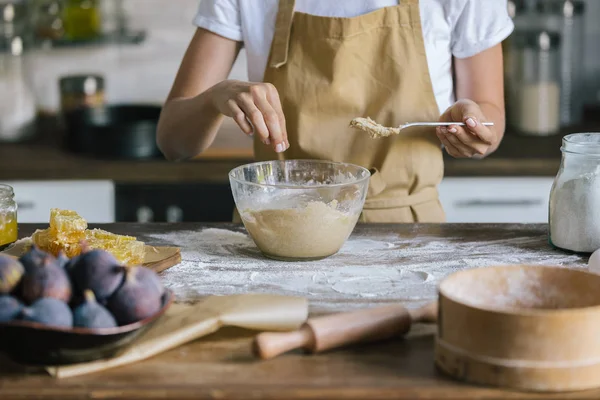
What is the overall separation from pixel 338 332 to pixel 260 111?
0.60 meters

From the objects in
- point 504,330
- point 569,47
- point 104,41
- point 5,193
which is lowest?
point 504,330

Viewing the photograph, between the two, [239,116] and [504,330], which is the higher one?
[239,116]

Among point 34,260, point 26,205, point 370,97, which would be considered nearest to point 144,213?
point 26,205

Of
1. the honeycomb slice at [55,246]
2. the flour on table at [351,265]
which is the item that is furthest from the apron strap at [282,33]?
the honeycomb slice at [55,246]

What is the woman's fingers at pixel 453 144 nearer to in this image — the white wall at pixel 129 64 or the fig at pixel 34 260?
the fig at pixel 34 260

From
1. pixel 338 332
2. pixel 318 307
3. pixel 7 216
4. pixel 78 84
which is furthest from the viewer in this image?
pixel 78 84

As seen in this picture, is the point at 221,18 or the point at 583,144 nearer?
the point at 583,144

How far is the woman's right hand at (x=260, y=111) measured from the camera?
154 centimetres

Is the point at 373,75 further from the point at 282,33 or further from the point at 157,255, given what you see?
the point at 157,255

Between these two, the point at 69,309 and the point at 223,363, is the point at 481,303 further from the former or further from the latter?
the point at 69,309

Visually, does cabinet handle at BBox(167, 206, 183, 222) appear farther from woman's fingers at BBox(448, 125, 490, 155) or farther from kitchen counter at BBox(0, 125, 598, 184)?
woman's fingers at BBox(448, 125, 490, 155)

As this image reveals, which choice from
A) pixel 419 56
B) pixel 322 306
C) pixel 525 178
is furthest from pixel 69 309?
pixel 525 178

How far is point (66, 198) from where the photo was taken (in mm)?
2650

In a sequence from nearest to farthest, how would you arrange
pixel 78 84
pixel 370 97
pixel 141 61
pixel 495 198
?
pixel 370 97, pixel 495 198, pixel 78 84, pixel 141 61
